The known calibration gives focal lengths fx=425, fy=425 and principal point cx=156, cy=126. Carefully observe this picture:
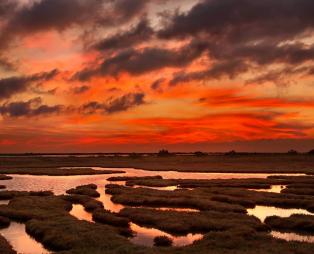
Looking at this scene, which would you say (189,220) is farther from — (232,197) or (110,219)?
(232,197)

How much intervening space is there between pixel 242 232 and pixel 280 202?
20668 mm

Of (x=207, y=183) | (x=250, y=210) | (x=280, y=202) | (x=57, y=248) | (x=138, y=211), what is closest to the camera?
(x=57, y=248)

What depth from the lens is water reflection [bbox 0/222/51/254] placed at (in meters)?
30.1

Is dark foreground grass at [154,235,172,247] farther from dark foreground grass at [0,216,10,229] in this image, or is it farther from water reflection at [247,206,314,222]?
dark foreground grass at [0,216,10,229]

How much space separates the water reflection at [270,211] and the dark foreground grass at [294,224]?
3.47 m

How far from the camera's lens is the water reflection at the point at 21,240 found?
98.8ft

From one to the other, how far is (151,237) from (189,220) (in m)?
5.77

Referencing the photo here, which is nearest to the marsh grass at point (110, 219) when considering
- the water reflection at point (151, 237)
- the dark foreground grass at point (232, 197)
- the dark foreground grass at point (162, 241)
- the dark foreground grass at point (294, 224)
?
the water reflection at point (151, 237)

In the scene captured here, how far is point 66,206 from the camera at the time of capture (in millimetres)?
47406

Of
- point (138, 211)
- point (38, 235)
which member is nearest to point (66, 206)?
point (138, 211)

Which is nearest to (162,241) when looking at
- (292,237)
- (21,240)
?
(292,237)

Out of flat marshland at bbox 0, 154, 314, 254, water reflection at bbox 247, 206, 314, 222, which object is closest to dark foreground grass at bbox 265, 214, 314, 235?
flat marshland at bbox 0, 154, 314, 254

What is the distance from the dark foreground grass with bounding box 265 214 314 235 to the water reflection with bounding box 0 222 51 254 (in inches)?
780

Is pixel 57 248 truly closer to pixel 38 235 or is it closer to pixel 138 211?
pixel 38 235
